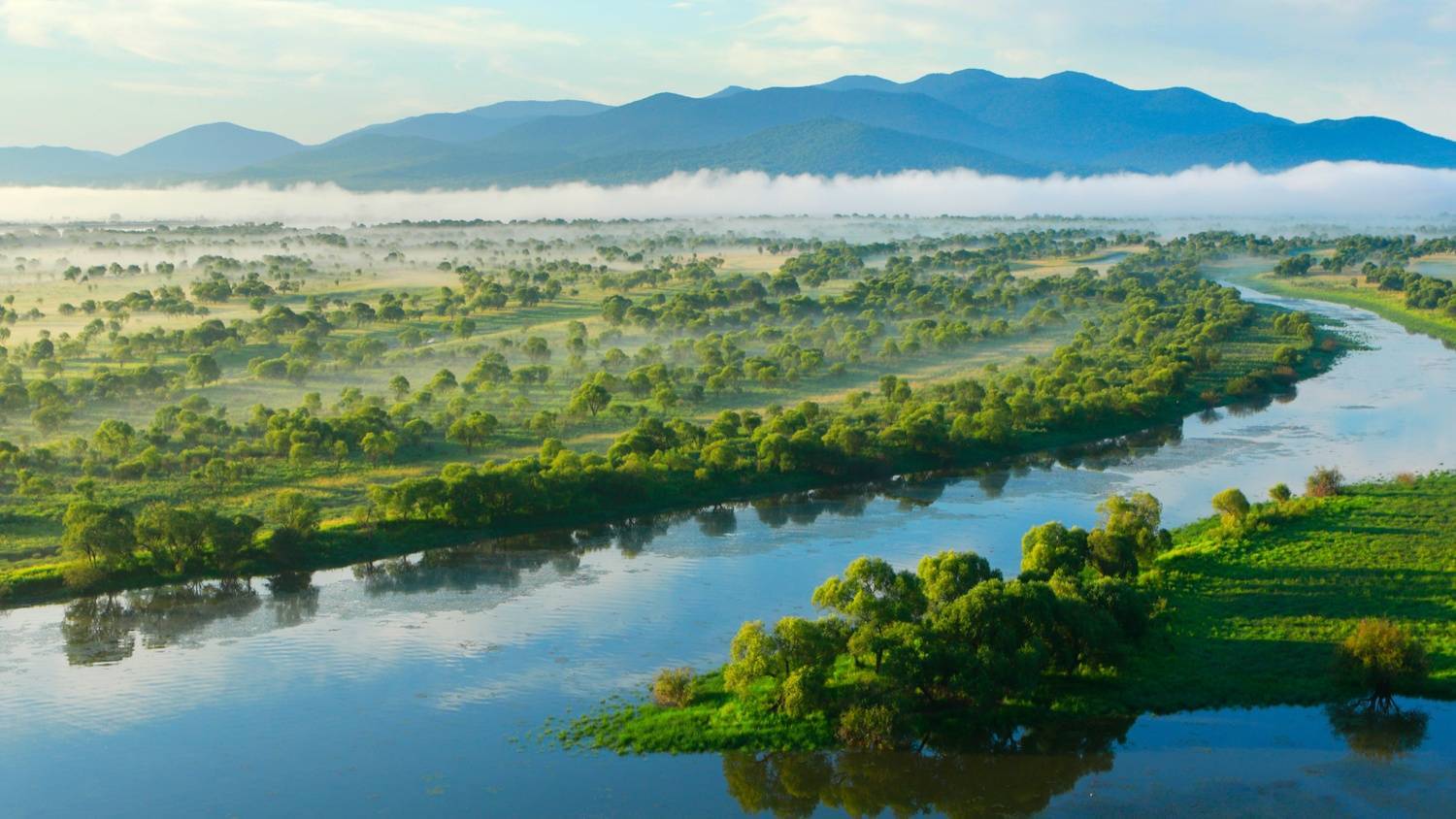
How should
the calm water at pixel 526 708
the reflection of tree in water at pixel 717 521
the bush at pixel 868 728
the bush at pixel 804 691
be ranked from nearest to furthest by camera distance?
the calm water at pixel 526 708 < the bush at pixel 868 728 < the bush at pixel 804 691 < the reflection of tree in water at pixel 717 521

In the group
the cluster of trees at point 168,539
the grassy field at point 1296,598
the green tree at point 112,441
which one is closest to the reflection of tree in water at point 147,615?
the cluster of trees at point 168,539

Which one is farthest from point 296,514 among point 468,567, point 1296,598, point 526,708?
point 1296,598

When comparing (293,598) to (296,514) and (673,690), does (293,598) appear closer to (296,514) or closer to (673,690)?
(296,514)

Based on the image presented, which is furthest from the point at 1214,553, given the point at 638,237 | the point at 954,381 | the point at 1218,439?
the point at 638,237

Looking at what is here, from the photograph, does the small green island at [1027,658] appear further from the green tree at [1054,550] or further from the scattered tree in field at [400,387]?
the scattered tree in field at [400,387]

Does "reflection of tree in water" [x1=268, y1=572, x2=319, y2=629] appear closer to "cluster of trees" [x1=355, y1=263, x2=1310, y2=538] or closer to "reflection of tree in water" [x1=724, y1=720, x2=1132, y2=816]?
"cluster of trees" [x1=355, y1=263, x2=1310, y2=538]

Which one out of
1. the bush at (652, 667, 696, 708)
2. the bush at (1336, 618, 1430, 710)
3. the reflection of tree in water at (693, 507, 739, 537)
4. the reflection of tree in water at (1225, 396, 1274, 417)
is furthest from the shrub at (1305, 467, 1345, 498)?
the bush at (652, 667, 696, 708)

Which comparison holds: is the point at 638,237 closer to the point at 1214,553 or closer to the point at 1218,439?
the point at 1218,439
